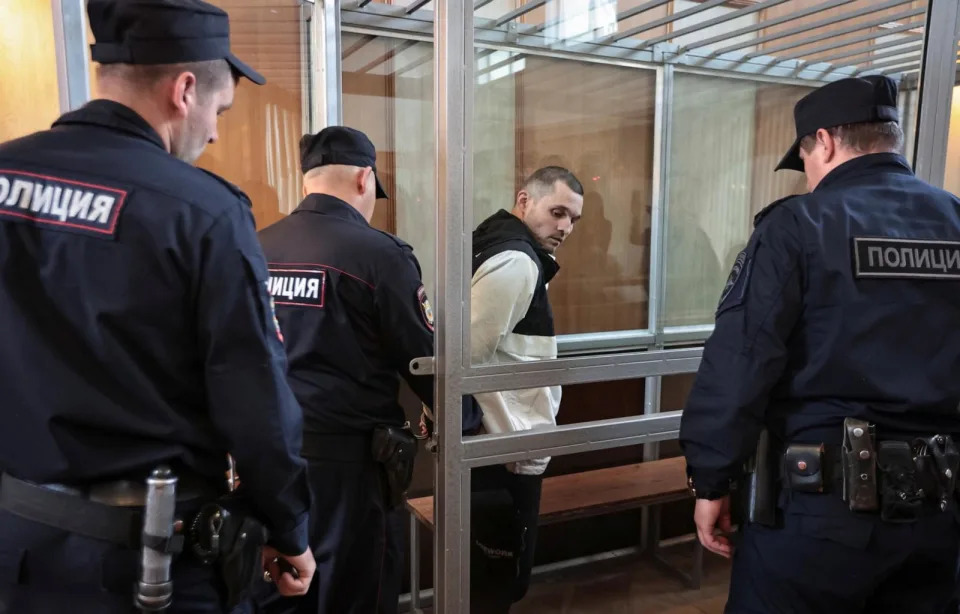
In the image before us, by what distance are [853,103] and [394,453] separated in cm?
138

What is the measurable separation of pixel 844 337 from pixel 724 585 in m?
1.90

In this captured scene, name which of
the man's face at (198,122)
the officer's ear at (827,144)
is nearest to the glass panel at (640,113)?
the officer's ear at (827,144)

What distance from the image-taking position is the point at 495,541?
2.13 m

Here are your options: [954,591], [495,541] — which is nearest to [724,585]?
[495,541]

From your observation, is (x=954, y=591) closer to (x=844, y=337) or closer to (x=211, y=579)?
(x=844, y=337)

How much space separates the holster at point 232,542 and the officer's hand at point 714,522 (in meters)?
0.93

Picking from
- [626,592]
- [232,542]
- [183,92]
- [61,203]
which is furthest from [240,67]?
[626,592]

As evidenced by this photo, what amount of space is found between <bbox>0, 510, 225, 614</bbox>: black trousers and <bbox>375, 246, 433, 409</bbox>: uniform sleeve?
2.75 feet

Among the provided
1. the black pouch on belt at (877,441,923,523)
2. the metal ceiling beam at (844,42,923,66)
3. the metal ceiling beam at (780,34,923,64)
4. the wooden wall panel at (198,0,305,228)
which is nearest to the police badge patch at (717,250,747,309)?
the black pouch on belt at (877,441,923,523)

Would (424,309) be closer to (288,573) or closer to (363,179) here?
(363,179)

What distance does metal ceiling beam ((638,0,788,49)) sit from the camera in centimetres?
214

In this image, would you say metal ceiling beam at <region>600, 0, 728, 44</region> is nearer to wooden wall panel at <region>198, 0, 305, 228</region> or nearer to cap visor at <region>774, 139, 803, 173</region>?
cap visor at <region>774, 139, 803, 173</region>

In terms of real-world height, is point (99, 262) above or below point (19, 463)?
above

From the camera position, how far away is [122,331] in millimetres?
984
